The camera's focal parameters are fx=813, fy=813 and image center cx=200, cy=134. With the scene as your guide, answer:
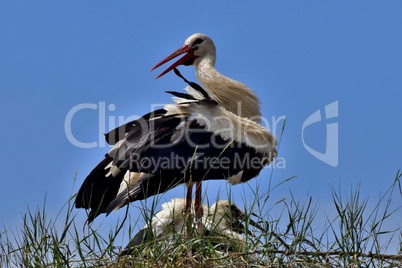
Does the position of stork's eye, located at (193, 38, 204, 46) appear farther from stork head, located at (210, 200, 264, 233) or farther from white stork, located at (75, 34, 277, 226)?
stork head, located at (210, 200, 264, 233)

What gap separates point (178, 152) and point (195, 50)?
1.97 m

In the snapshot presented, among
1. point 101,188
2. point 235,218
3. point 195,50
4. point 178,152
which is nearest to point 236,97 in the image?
point 195,50

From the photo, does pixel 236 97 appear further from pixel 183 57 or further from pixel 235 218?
pixel 235 218

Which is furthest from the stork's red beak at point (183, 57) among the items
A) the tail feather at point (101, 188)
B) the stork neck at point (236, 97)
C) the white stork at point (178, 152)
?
the tail feather at point (101, 188)

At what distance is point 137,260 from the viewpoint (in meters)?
4.18

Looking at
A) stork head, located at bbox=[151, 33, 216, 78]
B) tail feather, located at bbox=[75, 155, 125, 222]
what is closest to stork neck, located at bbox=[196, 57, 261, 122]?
stork head, located at bbox=[151, 33, 216, 78]

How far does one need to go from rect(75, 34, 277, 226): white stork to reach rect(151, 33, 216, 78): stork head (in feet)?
3.60

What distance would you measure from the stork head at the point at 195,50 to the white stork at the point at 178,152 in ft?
3.60

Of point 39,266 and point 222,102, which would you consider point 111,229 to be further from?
point 222,102

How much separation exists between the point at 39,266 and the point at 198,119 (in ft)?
8.10

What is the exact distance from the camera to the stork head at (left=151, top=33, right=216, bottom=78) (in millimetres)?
7977

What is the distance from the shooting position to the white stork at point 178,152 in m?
6.09

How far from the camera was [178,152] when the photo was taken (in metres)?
6.30

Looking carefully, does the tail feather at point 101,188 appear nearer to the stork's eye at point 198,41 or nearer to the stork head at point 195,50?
the stork head at point 195,50
